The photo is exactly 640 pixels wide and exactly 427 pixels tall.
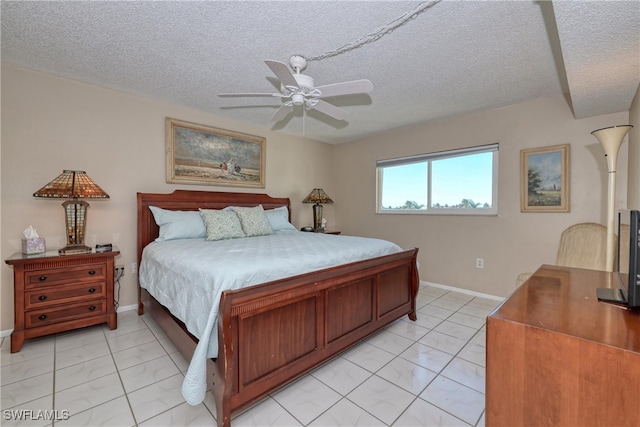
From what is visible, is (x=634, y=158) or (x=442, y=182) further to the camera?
(x=442, y=182)

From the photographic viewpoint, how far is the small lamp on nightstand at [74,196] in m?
2.32

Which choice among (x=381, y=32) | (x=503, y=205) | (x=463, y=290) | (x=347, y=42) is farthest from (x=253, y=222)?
(x=503, y=205)

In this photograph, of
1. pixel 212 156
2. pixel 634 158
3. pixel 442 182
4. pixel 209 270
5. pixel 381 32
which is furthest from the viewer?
pixel 442 182

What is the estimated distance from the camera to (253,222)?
129 inches

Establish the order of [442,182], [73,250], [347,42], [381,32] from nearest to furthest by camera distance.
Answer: [381,32]
[347,42]
[73,250]
[442,182]

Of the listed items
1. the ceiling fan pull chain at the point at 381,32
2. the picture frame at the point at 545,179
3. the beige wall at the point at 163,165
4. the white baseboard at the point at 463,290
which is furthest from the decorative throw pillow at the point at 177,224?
the picture frame at the point at 545,179

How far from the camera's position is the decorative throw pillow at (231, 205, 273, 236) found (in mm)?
3229

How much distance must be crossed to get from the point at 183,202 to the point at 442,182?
3.44 meters

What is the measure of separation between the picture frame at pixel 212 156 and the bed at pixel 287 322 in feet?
4.30

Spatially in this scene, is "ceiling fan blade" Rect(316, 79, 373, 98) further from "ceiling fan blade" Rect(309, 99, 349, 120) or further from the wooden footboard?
the wooden footboard

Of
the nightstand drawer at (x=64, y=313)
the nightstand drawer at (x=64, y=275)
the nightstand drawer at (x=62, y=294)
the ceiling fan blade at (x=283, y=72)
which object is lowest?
the nightstand drawer at (x=64, y=313)

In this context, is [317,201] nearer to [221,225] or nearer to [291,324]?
[221,225]

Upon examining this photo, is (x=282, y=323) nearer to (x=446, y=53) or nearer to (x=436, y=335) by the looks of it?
(x=436, y=335)

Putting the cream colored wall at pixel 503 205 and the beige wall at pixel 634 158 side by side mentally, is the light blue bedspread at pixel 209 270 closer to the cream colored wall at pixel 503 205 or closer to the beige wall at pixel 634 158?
the cream colored wall at pixel 503 205
